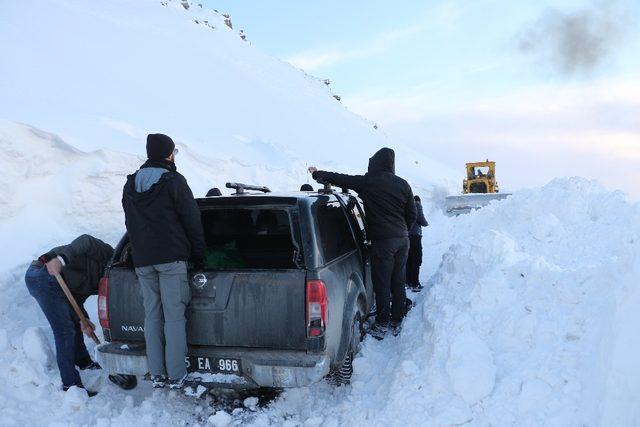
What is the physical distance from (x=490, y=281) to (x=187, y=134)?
37.3ft

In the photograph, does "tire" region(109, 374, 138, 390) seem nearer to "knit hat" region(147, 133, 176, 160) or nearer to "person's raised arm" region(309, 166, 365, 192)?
"knit hat" region(147, 133, 176, 160)

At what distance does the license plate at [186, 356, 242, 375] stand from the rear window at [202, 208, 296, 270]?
0.99 meters

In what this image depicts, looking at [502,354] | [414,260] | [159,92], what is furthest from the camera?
[159,92]

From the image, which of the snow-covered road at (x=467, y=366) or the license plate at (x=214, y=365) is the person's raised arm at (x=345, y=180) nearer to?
the snow-covered road at (x=467, y=366)

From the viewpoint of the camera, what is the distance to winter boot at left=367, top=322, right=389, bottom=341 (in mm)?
5103

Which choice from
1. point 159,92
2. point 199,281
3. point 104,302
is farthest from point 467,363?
point 159,92

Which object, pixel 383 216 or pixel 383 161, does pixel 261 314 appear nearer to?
pixel 383 216

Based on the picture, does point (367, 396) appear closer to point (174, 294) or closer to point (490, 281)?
point (490, 281)

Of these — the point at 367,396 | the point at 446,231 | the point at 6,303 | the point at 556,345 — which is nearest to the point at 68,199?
the point at 6,303

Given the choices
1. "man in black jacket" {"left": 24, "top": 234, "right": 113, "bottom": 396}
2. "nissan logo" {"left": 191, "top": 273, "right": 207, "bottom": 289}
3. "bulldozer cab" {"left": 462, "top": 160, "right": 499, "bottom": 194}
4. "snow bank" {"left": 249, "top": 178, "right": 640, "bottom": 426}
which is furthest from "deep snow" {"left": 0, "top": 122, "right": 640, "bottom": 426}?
"bulldozer cab" {"left": 462, "top": 160, "right": 499, "bottom": 194}

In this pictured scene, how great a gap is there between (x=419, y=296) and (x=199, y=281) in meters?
2.96

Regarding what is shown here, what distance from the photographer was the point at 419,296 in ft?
18.4

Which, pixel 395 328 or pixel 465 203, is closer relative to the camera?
pixel 395 328

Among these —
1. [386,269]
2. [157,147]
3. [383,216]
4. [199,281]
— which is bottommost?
[386,269]
